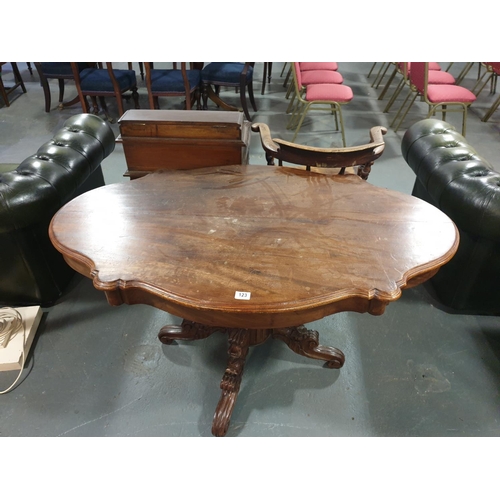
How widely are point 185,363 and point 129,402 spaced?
0.93 ft

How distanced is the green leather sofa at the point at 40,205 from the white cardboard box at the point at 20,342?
11 cm

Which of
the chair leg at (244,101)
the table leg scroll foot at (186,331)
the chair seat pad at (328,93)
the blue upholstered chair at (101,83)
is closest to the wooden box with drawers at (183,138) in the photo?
the table leg scroll foot at (186,331)

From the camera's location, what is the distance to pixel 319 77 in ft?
11.7

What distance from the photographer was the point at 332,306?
3.37 feet

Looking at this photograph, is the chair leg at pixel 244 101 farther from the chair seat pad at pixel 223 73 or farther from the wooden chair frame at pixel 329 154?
the wooden chair frame at pixel 329 154

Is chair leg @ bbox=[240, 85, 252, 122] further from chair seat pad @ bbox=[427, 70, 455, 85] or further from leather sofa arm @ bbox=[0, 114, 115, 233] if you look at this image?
leather sofa arm @ bbox=[0, 114, 115, 233]

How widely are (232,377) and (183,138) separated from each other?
3.53 ft

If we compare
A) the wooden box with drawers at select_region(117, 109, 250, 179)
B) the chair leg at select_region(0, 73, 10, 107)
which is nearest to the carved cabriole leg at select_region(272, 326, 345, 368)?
the wooden box with drawers at select_region(117, 109, 250, 179)

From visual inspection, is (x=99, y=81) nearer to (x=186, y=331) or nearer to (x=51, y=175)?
(x=51, y=175)

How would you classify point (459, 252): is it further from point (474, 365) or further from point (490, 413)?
point (490, 413)

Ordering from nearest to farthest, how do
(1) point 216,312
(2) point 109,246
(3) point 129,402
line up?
(1) point 216,312 → (2) point 109,246 → (3) point 129,402

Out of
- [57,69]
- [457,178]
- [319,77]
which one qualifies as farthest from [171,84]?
[457,178]

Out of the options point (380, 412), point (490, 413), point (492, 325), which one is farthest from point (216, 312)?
point (492, 325)

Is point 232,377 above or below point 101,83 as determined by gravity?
below
